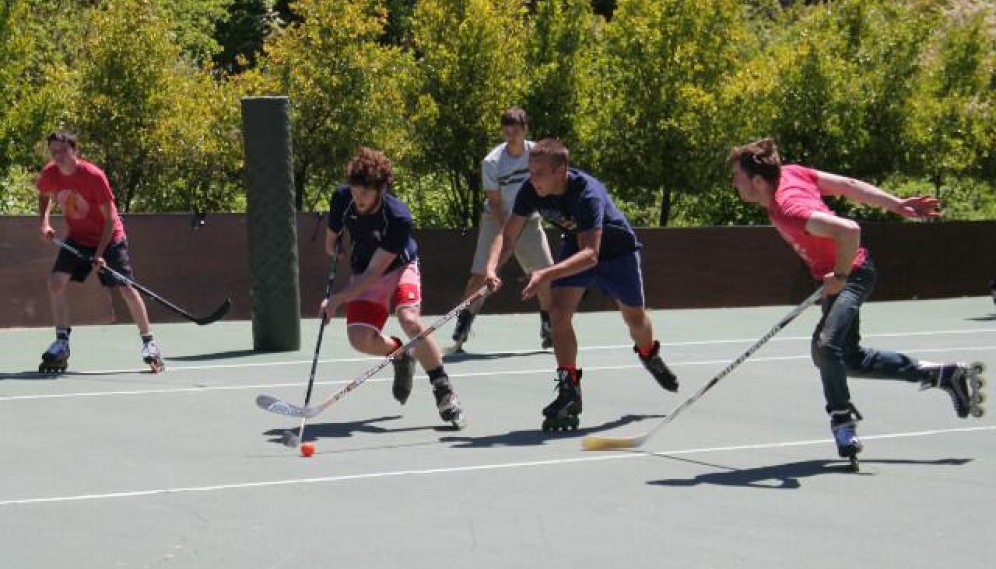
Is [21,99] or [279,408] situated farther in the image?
[21,99]

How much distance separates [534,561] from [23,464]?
3.42m

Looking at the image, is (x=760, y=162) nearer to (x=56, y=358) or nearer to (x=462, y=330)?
(x=462, y=330)

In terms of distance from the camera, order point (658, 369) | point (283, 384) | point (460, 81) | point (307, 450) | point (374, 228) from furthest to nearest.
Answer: point (460, 81)
point (283, 384)
point (658, 369)
point (374, 228)
point (307, 450)

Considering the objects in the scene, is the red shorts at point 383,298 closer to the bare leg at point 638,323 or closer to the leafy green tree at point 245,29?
the bare leg at point 638,323

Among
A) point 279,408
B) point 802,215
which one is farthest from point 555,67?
point 802,215

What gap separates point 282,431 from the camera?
32.6 ft

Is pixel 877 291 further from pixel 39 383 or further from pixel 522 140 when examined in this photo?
pixel 39 383

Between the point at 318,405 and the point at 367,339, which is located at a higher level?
the point at 367,339

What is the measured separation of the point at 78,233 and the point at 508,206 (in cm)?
330

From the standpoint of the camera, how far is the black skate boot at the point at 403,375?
1052 centimetres

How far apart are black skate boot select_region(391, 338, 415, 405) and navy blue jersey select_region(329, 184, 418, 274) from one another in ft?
1.81

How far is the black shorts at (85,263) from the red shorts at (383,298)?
3.23m

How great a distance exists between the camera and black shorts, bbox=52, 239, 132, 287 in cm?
1284

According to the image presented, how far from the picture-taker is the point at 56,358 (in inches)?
496
